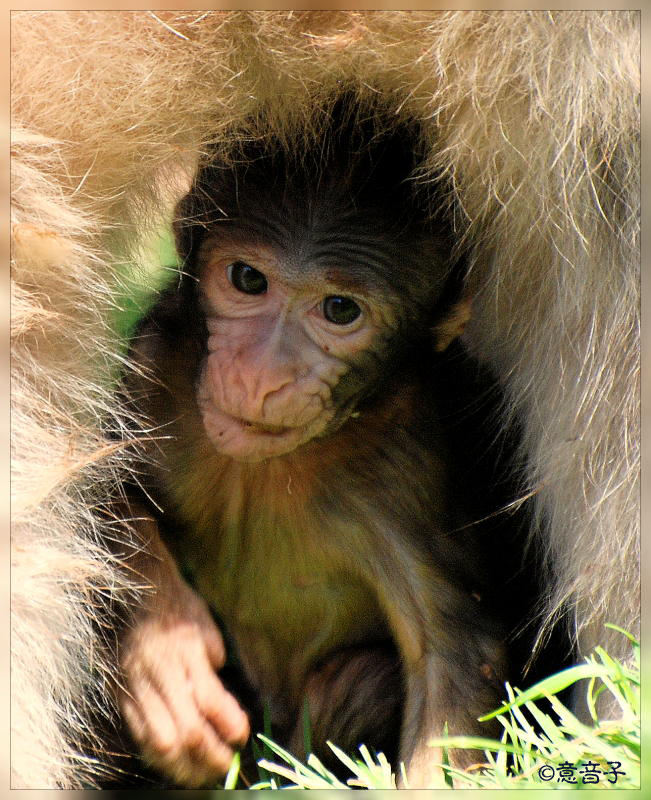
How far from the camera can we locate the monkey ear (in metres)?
1.73

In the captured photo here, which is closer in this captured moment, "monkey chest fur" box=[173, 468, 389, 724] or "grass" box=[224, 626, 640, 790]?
"grass" box=[224, 626, 640, 790]

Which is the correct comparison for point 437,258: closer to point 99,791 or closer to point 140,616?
point 140,616

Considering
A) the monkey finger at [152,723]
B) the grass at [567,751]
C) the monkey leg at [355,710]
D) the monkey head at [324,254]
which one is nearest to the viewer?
the grass at [567,751]

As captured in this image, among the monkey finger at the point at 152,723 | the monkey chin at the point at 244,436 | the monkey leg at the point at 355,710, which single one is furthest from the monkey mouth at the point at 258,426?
the monkey leg at the point at 355,710

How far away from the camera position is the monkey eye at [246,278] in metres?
1.68

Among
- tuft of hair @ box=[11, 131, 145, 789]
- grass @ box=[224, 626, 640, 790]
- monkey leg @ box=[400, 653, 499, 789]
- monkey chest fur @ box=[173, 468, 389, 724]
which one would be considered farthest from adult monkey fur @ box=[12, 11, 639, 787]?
monkey chest fur @ box=[173, 468, 389, 724]

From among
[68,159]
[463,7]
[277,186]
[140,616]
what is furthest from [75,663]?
[463,7]

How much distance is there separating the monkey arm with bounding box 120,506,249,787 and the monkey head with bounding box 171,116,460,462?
1.11 ft

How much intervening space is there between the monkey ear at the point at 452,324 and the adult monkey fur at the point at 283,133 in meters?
0.21

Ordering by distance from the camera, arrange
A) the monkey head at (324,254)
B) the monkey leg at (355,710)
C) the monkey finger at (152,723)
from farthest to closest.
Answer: the monkey leg at (355,710)
the monkey head at (324,254)
the monkey finger at (152,723)

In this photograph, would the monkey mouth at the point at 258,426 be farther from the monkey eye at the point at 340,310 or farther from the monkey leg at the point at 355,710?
the monkey leg at the point at 355,710

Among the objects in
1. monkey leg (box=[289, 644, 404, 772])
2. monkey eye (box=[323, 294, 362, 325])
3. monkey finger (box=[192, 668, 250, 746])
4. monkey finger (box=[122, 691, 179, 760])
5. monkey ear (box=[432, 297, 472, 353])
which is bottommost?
monkey finger (box=[122, 691, 179, 760])

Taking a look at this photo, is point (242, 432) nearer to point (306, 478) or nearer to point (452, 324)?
point (306, 478)

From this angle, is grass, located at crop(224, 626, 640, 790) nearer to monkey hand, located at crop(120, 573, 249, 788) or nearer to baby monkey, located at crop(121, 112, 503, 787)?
monkey hand, located at crop(120, 573, 249, 788)
